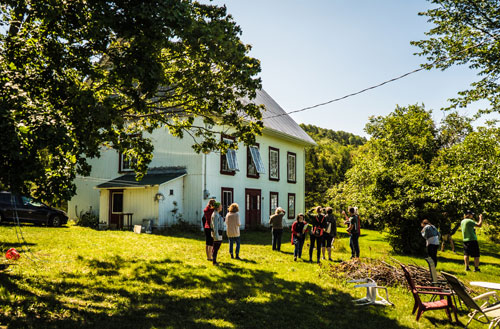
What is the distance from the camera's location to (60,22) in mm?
7441

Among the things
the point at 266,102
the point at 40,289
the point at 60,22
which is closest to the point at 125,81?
the point at 60,22

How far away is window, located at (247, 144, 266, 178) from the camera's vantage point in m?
22.0

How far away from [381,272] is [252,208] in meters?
13.9

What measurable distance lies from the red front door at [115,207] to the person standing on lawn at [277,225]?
918 centimetres

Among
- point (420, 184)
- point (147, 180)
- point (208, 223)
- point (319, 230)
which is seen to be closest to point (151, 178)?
point (147, 180)

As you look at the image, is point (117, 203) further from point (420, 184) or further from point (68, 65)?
point (420, 184)

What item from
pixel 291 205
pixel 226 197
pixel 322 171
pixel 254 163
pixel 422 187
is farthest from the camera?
pixel 322 171

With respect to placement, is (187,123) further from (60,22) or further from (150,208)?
(150,208)

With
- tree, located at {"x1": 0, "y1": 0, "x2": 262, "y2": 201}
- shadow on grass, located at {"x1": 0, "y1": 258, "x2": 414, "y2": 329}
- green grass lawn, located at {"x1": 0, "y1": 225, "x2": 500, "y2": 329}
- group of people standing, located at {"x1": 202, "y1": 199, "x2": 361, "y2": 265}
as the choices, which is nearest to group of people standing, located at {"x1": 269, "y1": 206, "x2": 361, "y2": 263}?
group of people standing, located at {"x1": 202, "y1": 199, "x2": 361, "y2": 265}

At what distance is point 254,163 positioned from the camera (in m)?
21.9

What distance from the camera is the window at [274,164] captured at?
24625mm

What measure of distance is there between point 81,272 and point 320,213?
23.2 feet

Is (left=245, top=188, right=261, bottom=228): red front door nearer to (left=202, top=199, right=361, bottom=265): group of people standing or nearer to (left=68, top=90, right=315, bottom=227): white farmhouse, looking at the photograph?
(left=68, top=90, right=315, bottom=227): white farmhouse

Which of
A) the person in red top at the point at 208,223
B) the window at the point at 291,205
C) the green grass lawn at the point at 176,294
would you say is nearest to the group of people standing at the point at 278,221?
the person in red top at the point at 208,223
